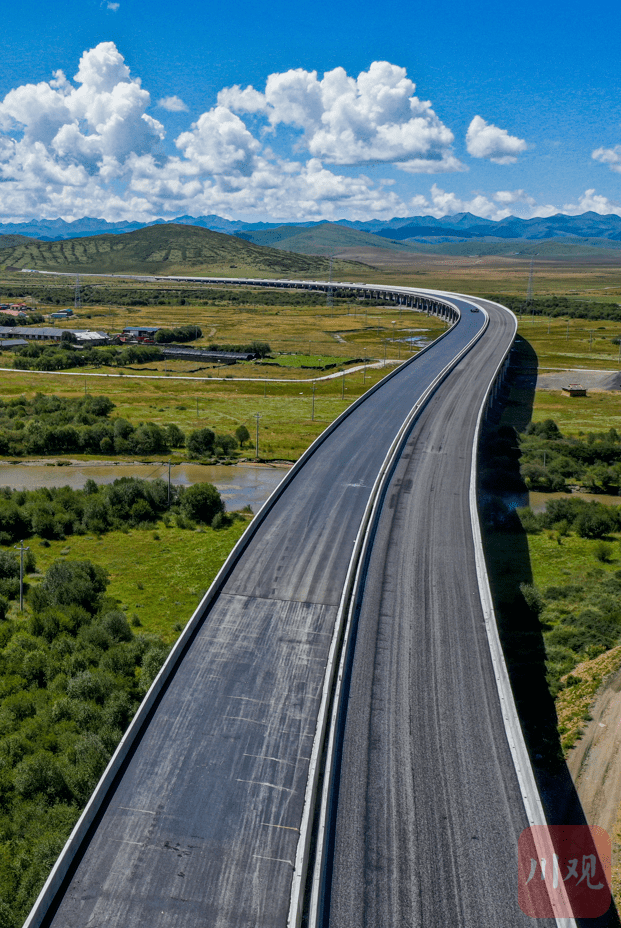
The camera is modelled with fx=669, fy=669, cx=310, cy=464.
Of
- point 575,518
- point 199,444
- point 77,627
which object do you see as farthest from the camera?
point 199,444

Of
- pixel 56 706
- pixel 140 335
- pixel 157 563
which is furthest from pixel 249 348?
pixel 56 706

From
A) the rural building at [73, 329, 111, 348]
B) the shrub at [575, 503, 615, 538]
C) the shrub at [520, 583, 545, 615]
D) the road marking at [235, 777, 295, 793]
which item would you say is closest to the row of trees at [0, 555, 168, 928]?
the road marking at [235, 777, 295, 793]

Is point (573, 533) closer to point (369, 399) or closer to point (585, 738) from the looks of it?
point (585, 738)

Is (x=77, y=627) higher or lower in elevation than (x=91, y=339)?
lower

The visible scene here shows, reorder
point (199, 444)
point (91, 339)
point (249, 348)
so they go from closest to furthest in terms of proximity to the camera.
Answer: point (199, 444), point (249, 348), point (91, 339)

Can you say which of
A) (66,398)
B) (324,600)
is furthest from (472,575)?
(66,398)

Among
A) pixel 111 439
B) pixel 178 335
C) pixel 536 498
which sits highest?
pixel 178 335

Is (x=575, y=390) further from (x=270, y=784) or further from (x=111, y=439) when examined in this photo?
(x=270, y=784)

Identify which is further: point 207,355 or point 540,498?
point 207,355
